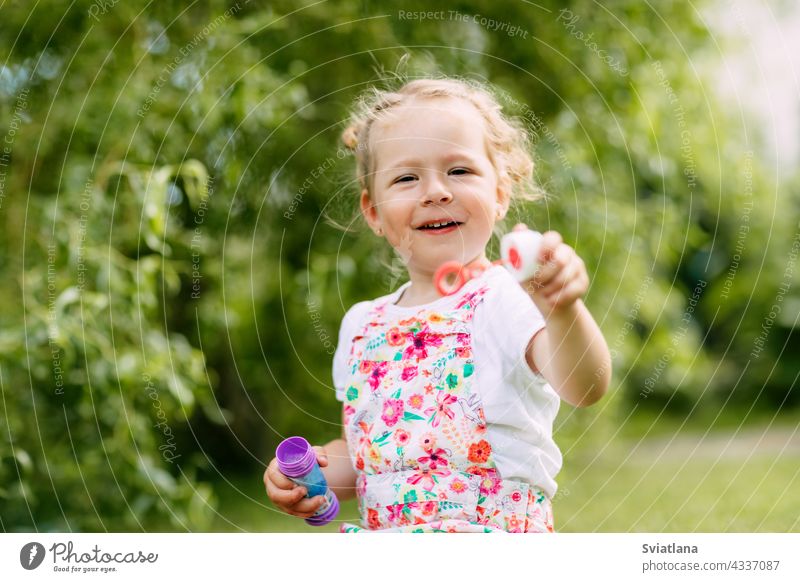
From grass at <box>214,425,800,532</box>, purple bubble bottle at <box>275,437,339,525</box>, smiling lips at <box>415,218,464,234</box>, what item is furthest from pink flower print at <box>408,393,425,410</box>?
grass at <box>214,425,800,532</box>

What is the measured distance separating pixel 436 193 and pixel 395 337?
335 mm

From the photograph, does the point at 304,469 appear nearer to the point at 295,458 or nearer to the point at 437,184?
the point at 295,458

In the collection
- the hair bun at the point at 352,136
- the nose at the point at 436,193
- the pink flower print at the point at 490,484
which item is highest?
the hair bun at the point at 352,136

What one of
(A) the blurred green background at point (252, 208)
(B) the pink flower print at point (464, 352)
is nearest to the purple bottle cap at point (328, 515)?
(B) the pink flower print at point (464, 352)

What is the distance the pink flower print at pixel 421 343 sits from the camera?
6.88ft

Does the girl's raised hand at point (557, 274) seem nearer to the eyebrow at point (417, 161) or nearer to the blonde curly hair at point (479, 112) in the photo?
the eyebrow at point (417, 161)

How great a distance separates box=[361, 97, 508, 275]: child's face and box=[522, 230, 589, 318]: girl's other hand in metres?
0.52

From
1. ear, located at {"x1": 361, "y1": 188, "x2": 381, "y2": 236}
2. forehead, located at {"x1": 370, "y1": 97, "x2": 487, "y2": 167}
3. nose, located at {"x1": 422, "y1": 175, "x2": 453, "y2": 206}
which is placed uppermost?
forehead, located at {"x1": 370, "y1": 97, "x2": 487, "y2": 167}

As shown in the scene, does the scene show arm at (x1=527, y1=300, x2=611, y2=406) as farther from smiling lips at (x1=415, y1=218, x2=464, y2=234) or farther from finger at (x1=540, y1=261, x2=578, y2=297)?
smiling lips at (x1=415, y1=218, x2=464, y2=234)

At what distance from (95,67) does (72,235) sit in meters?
0.87

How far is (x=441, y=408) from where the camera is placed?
204 cm

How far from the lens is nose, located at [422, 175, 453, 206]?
210cm

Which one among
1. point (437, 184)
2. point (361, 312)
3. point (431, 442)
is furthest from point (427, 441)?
point (437, 184)
